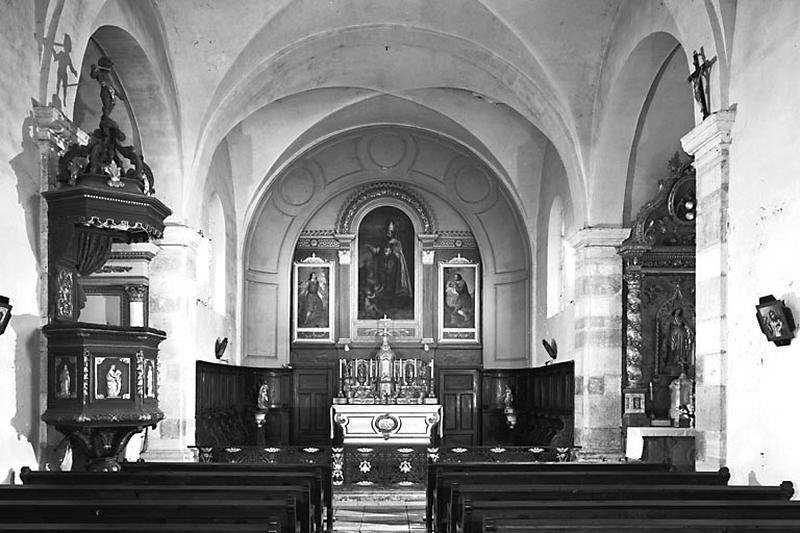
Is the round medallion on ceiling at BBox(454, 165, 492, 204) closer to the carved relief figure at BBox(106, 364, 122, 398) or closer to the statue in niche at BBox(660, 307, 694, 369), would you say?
the statue in niche at BBox(660, 307, 694, 369)

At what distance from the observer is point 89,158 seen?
9312 millimetres

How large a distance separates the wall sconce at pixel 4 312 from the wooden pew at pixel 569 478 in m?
3.77

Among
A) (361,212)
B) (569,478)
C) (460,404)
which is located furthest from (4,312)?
(460,404)

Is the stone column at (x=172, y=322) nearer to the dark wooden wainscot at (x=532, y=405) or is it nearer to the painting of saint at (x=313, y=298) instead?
the dark wooden wainscot at (x=532, y=405)

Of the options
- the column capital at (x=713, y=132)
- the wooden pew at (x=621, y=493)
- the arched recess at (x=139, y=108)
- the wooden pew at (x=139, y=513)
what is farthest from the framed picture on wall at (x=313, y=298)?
the wooden pew at (x=139, y=513)

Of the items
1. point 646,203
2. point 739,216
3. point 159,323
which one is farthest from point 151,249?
point 739,216

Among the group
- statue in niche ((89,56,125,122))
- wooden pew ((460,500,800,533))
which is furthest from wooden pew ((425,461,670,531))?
statue in niche ((89,56,125,122))

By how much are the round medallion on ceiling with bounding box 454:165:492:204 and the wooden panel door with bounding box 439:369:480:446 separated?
3.65m

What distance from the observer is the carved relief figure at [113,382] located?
9102 mm

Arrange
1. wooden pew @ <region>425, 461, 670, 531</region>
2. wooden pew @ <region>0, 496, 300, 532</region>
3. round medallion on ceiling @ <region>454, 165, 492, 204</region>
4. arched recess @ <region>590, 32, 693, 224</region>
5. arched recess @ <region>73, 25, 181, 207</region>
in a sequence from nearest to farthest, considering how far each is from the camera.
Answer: wooden pew @ <region>0, 496, 300, 532</region> → wooden pew @ <region>425, 461, 670, 531</region> → arched recess @ <region>73, 25, 181, 207</region> → arched recess @ <region>590, 32, 693, 224</region> → round medallion on ceiling @ <region>454, 165, 492, 204</region>

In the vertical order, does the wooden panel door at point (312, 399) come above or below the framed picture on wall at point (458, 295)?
below

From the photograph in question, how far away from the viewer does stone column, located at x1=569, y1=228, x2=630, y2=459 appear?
1446 cm

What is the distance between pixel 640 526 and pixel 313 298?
52.0ft

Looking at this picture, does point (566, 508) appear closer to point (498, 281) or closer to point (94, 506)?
point (94, 506)
